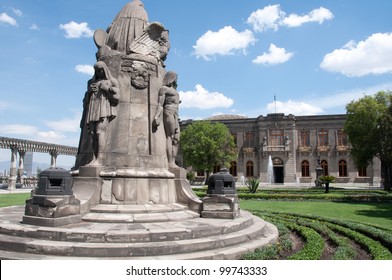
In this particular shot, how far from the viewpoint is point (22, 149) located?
34875 millimetres

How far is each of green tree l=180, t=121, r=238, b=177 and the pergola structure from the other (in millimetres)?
15711

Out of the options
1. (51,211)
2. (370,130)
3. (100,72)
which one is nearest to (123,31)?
(100,72)

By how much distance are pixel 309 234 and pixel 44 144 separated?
1464 inches

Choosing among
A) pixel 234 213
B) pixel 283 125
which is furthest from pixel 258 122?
pixel 234 213

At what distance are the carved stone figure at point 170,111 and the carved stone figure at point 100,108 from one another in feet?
4.19

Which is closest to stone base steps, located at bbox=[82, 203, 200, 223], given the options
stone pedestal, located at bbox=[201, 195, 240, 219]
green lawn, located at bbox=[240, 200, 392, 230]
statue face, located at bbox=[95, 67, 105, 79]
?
stone pedestal, located at bbox=[201, 195, 240, 219]

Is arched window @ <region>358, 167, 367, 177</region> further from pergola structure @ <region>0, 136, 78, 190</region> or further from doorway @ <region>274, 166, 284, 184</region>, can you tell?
pergola structure @ <region>0, 136, 78, 190</region>

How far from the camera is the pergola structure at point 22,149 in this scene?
101ft

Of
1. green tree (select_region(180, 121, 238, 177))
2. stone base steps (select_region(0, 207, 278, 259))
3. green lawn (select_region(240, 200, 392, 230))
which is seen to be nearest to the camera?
stone base steps (select_region(0, 207, 278, 259))

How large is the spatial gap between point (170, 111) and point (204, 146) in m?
33.6

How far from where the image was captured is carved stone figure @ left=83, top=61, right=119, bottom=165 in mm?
8633

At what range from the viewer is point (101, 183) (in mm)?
8344

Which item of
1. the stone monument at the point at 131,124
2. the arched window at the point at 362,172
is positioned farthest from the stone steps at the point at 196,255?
the arched window at the point at 362,172

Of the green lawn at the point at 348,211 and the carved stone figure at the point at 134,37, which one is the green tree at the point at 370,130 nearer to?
the green lawn at the point at 348,211
